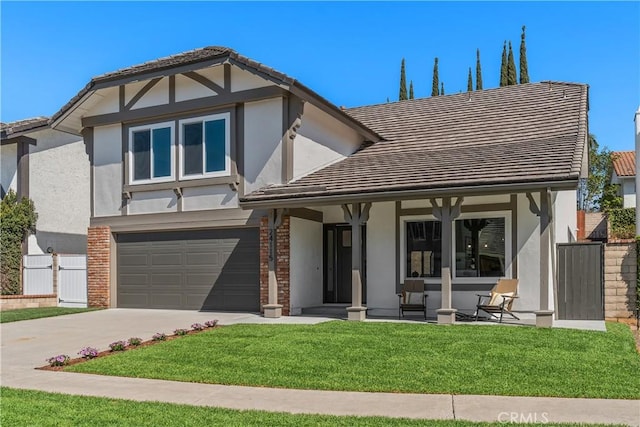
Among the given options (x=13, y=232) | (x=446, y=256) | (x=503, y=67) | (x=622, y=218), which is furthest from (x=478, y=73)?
(x=446, y=256)

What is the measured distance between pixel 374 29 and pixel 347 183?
3.68 meters

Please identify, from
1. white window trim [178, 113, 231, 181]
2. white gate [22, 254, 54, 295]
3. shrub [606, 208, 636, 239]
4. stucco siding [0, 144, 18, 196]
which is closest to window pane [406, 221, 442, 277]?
white window trim [178, 113, 231, 181]

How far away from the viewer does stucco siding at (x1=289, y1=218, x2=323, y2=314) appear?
564 inches

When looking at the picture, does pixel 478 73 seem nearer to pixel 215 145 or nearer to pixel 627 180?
pixel 627 180

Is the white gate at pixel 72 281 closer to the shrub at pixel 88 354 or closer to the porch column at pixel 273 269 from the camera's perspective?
the porch column at pixel 273 269

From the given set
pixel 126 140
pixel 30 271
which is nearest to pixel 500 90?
pixel 126 140

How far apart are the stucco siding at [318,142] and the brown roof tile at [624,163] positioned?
72.0 feet

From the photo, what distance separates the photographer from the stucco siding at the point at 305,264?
14336 mm

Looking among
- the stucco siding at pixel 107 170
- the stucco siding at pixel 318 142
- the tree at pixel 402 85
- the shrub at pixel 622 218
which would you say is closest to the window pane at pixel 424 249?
the stucco siding at pixel 318 142

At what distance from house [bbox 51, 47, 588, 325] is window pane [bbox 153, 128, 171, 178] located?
0.04 m

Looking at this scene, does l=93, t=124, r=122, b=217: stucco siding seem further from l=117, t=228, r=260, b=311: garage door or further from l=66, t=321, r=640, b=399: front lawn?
l=66, t=321, r=640, b=399: front lawn

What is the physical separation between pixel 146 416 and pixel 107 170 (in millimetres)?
12204

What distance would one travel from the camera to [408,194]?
12023mm

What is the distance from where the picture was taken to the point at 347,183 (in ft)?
43.8
